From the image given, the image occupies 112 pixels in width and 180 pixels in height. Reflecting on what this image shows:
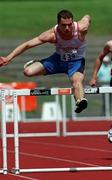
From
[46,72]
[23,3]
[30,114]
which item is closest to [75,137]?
[30,114]

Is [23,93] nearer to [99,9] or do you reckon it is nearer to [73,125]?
[73,125]

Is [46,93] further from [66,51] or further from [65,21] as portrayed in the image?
[65,21]

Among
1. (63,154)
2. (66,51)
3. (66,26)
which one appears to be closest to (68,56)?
(66,51)

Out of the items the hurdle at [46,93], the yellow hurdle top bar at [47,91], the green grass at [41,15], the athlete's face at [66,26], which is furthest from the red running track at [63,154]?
the green grass at [41,15]

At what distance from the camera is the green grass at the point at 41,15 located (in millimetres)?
37781

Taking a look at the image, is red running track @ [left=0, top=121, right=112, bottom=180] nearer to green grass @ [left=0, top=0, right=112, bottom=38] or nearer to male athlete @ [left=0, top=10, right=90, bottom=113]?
male athlete @ [left=0, top=10, right=90, bottom=113]

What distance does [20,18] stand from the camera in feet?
129

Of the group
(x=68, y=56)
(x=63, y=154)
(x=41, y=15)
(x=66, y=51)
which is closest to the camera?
(x=66, y=51)

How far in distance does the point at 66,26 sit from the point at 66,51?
573 millimetres

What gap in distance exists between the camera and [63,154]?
49.3ft

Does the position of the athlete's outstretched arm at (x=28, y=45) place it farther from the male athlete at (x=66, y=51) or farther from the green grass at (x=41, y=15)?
the green grass at (x=41, y=15)

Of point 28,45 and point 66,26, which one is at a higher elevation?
point 66,26

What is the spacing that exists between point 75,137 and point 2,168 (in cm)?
799

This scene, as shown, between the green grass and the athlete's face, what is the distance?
80.3ft
